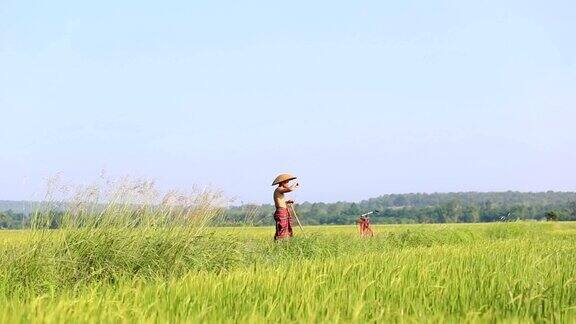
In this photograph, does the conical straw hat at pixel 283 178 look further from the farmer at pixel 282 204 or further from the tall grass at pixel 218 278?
the tall grass at pixel 218 278

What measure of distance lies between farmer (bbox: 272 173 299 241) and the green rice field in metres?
0.46

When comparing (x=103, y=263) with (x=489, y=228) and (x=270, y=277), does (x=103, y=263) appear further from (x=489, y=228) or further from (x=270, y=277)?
(x=489, y=228)

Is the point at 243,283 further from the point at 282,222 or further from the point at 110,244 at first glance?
the point at 282,222

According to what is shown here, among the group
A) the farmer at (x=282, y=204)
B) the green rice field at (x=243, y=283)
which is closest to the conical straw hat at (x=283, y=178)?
the farmer at (x=282, y=204)

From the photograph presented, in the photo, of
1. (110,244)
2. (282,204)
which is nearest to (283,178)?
(282,204)

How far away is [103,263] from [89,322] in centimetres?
430

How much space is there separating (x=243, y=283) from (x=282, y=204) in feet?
23.1

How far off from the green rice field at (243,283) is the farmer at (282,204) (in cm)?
46

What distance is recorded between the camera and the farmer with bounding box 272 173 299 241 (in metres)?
12.6

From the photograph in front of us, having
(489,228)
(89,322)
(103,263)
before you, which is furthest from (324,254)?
(489,228)

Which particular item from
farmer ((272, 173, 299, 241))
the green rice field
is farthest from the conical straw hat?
the green rice field

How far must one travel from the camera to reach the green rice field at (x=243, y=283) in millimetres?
4410

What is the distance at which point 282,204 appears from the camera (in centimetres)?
1277

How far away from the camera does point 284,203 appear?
1285cm
